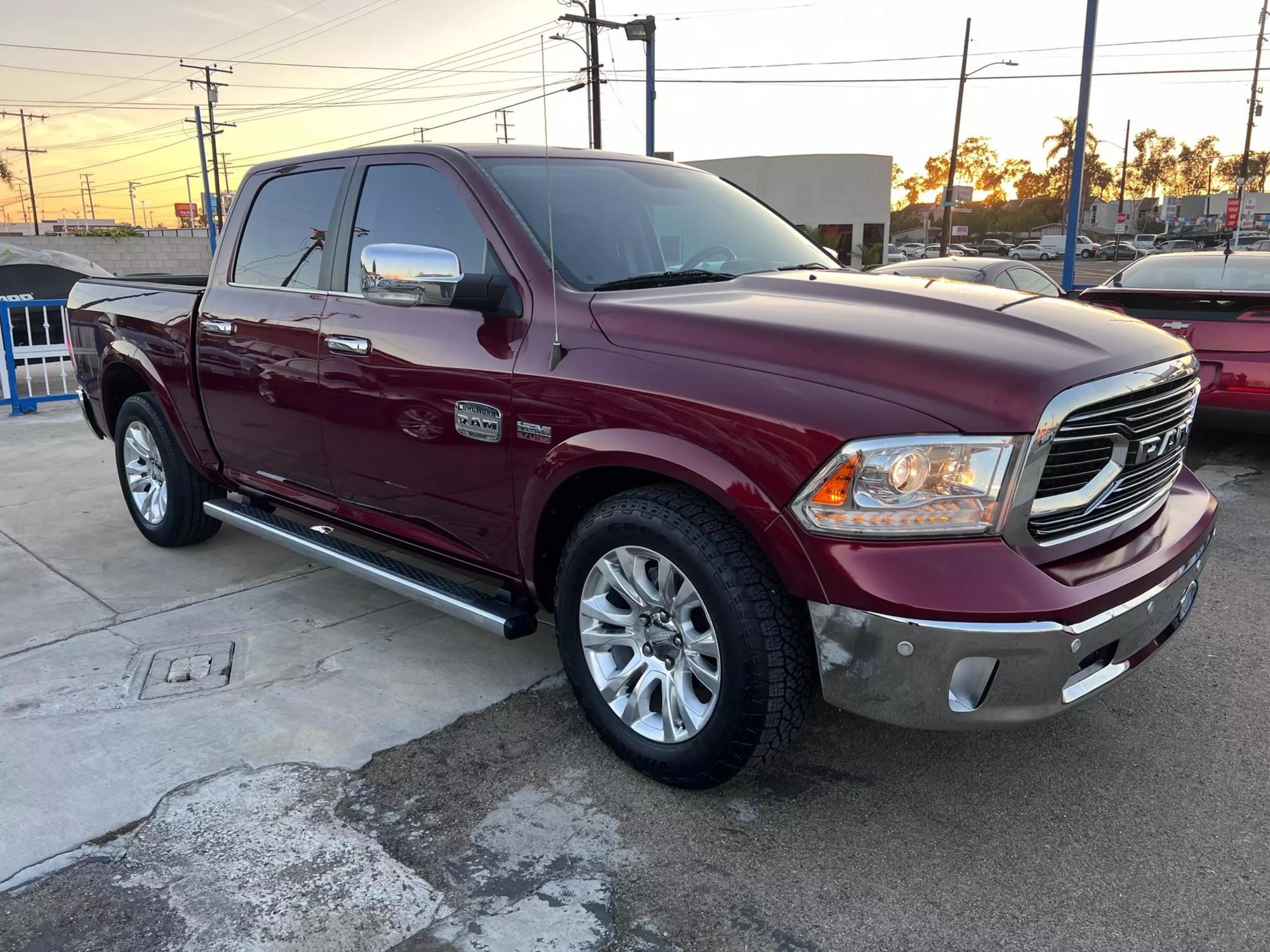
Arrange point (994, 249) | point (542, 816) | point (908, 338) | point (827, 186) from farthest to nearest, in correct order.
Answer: point (994, 249)
point (827, 186)
point (542, 816)
point (908, 338)

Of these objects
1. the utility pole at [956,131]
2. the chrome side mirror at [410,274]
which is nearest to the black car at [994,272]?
the chrome side mirror at [410,274]

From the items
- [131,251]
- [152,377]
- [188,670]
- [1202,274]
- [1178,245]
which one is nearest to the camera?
[188,670]

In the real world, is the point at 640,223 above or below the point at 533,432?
above

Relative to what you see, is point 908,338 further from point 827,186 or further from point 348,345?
point 827,186

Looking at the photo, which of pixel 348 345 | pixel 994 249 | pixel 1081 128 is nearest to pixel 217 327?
pixel 348 345

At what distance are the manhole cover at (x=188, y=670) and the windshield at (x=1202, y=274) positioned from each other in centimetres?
667

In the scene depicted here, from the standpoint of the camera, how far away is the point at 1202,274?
7340mm

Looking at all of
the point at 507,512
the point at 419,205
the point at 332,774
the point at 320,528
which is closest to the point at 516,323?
the point at 507,512

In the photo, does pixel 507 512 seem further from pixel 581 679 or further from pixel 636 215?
pixel 636 215

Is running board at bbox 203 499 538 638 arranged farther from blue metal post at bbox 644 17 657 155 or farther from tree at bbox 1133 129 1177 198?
tree at bbox 1133 129 1177 198

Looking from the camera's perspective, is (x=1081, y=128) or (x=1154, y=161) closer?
(x=1081, y=128)

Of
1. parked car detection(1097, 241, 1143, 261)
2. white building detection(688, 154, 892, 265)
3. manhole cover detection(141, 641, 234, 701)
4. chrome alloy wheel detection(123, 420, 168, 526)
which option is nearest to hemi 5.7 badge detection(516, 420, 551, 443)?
manhole cover detection(141, 641, 234, 701)

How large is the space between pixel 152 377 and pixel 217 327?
77cm

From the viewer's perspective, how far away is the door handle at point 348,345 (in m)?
3.51
